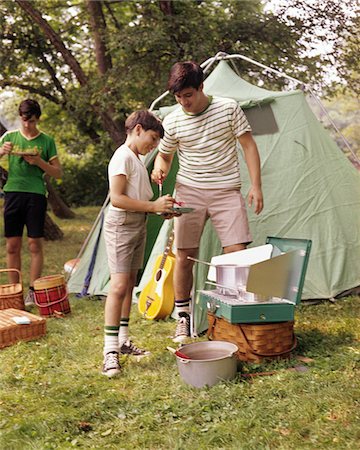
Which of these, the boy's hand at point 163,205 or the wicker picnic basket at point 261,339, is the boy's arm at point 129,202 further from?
the wicker picnic basket at point 261,339

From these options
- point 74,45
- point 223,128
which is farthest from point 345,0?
point 223,128

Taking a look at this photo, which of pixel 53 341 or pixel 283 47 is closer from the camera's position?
pixel 53 341

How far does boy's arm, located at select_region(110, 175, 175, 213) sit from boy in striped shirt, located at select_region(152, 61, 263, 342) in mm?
431

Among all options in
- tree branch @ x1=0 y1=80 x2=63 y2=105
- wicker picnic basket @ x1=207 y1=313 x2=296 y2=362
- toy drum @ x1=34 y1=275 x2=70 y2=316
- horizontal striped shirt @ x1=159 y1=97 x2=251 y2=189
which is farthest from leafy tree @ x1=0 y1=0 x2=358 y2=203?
wicker picnic basket @ x1=207 y1=313 x2=296 y2=362

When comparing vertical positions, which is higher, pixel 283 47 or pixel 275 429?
pixel 283 47

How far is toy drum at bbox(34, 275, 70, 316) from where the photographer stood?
183 inches

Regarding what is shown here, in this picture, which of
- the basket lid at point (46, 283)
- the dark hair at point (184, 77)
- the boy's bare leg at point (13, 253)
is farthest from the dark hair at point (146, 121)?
the boy's bare leg at point (13, 253)

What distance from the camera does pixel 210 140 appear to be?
139 inches

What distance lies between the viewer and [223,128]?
3.49 meters

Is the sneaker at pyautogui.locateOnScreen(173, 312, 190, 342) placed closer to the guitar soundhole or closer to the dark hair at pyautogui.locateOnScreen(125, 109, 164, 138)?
the guitar soundhole

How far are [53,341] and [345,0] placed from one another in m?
6.84

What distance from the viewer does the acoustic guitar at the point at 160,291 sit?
436cm

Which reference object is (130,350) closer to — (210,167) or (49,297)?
(210,167)

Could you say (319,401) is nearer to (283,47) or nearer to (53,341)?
(53,341)
